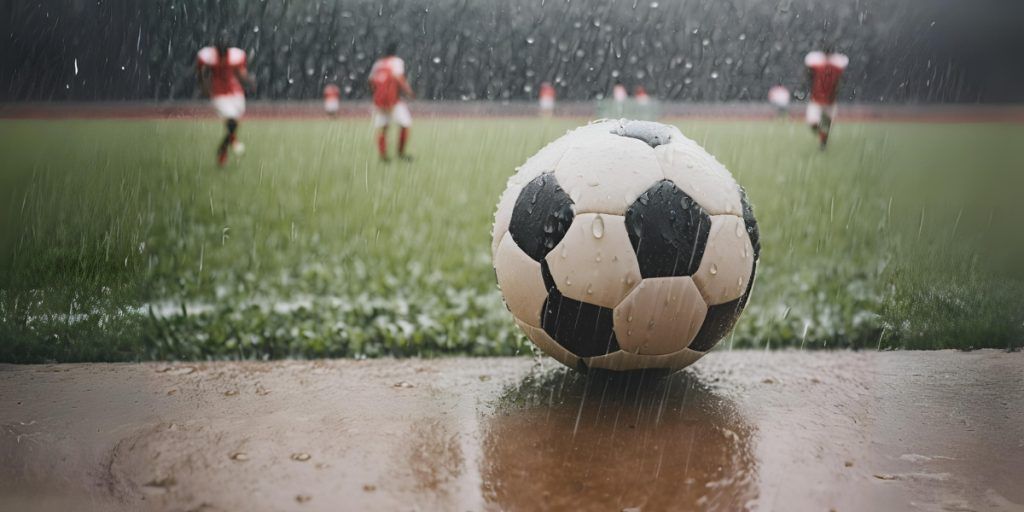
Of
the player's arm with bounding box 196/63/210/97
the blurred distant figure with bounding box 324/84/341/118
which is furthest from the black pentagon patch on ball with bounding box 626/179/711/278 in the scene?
the blurred distant figure with bounding box 324/84/341/118

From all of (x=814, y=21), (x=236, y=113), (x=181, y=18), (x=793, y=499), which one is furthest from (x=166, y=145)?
(x=814, y=21)

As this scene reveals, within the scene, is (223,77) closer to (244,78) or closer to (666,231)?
(244,78)

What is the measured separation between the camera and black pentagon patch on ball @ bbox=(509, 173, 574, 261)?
242cm

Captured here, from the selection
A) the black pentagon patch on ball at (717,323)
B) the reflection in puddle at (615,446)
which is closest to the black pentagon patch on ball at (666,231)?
the black pentagon patch on ball at (717,323)

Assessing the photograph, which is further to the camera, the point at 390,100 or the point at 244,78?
the point at 390,100

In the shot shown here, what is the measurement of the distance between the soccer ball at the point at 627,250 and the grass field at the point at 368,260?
70 centimetres

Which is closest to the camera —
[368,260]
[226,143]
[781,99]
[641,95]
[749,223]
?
[749,223]

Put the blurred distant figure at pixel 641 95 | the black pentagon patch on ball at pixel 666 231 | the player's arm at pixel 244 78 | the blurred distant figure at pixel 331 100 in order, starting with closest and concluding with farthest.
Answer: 1. the black pentagon patch on ball at pixel 666 231
2. the player's arm at pixel 244 78
3. the blurred distant figure at pixel 331 100
4. the blurred distant figure at pixel 641 95

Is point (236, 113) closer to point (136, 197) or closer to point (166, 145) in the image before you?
point (166, 145)

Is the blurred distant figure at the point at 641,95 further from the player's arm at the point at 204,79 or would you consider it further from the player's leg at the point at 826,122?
the player's arm at the point at 204,79

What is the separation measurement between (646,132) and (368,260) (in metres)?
2.39

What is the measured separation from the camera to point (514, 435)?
2.28 m

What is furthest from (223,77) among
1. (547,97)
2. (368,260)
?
(547,97)

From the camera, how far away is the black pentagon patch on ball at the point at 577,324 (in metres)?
2.42
